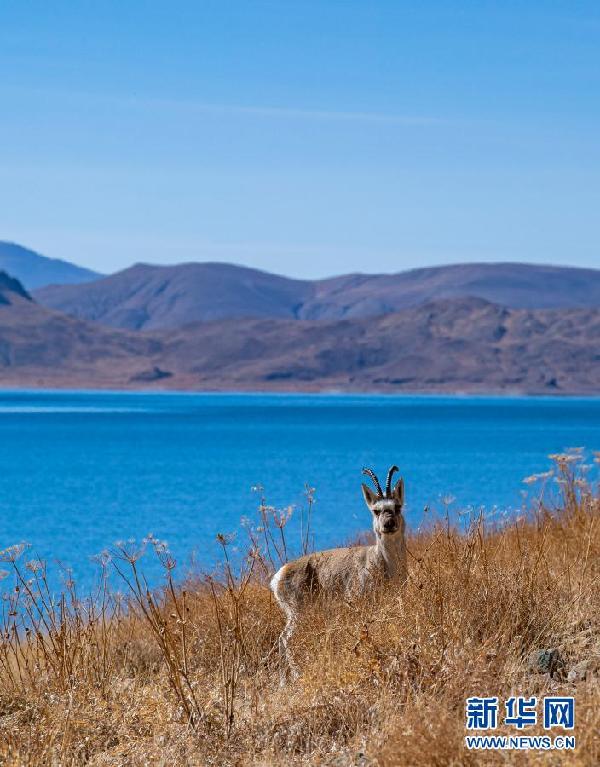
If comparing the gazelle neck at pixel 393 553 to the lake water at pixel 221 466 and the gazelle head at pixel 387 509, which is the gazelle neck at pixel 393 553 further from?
the lake water at pixel 221 466

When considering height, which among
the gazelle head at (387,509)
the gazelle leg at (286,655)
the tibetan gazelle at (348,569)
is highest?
the gazelle head at (387,509)

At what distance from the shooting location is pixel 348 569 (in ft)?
30.4

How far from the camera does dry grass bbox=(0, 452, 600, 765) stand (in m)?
6.93

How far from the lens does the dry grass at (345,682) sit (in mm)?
6926

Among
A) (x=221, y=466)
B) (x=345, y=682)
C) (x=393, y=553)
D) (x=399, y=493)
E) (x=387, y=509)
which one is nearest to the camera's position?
(x=345, y=682)

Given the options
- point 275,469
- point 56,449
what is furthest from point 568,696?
point 56,449

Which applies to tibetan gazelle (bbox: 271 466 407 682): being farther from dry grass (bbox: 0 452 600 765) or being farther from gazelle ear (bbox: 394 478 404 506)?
dry grass (bbox: 0 452 600 765)

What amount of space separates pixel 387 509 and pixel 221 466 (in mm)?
68957

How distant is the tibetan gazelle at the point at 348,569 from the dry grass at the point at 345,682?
18 cm

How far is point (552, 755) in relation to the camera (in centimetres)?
609

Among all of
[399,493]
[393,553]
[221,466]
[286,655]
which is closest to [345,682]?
[286,655]

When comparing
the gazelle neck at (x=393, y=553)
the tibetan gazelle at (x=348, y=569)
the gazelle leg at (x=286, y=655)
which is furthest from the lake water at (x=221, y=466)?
the gazelle neck at (x=393, y=553)

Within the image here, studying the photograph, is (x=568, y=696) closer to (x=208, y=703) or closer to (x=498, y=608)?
(x=498, y=608)

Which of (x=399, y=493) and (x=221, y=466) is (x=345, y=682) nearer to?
(x=399, y=493)
